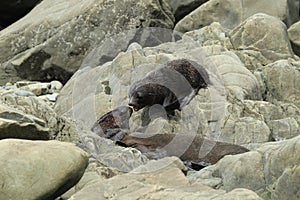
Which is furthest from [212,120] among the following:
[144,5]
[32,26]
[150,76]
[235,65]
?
[32,26]

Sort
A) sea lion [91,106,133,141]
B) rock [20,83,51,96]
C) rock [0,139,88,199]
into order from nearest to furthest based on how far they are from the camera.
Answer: rock [0,139,88,199] → sea lion [91,106,133,141] → rock [20,83,51,96]

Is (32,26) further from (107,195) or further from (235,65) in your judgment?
(107,195)

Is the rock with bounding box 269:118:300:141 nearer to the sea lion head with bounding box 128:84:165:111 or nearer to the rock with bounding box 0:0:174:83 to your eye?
the sea lion head with bounding box 128:84:165:111

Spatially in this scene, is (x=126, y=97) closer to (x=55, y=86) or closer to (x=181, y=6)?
(x=55, y=86)

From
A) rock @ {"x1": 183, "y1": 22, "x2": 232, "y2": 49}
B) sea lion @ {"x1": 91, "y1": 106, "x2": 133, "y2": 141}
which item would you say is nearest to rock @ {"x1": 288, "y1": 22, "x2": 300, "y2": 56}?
rock @ {"x1": 183, "y1": 22, "x2": 232, "y2": 49}

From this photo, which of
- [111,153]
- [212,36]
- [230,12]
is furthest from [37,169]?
→ [230,12]

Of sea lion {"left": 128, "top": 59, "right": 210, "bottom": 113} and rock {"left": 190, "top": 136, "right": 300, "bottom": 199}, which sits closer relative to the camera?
rock {"left": 190, "top": 136, "right": 300, "bottom": 199}
